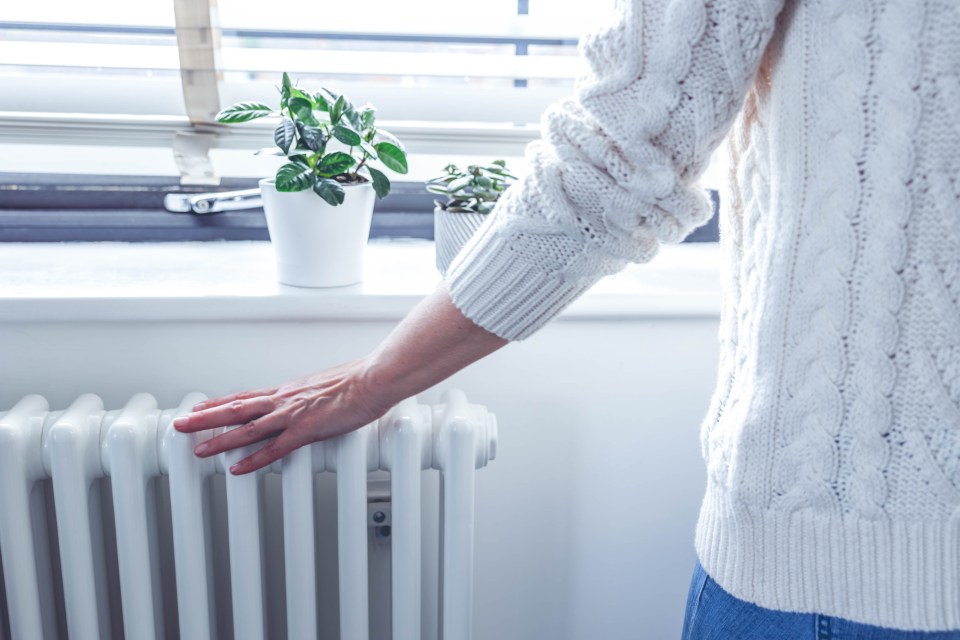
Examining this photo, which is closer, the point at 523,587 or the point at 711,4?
the point at 711,4

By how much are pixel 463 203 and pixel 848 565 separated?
618mm

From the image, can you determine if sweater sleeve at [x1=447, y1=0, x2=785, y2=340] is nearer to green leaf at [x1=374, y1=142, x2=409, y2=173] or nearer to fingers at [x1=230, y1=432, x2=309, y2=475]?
fingers at [x1=230, y1=432, x2=309, y2=475]

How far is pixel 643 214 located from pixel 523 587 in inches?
29.0

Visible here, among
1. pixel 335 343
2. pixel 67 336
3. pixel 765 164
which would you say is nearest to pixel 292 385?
pixel 335 343

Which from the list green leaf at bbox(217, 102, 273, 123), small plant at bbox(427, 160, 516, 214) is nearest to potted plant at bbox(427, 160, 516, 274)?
small plant at bbox(427, 160, 516, 214)

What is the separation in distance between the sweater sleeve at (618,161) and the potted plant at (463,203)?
1.15ft

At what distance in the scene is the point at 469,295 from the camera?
0.65m

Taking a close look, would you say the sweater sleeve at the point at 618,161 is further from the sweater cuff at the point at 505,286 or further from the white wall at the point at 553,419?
the white wall at the point at 553,419

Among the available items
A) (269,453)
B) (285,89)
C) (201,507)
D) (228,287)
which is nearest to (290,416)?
(269,453)

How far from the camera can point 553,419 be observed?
1102 mm

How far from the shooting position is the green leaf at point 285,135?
37.5 inches

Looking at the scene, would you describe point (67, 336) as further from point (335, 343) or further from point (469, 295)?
point (469, 295)

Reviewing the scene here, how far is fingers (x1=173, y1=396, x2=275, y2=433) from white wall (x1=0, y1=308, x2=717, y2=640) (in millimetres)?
199

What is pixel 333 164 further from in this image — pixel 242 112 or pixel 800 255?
pixel 800 255
